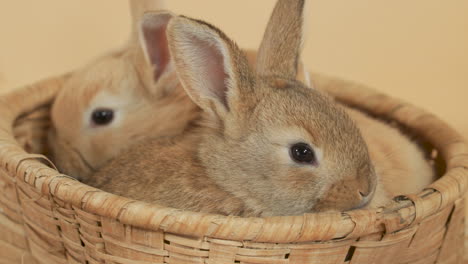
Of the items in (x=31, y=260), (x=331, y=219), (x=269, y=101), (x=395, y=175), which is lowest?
(x=31, y=260)

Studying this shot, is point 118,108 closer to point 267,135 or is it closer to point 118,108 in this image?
point 118,108

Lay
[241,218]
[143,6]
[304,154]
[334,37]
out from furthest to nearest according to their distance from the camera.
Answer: [334,37], [143,6], [304,154], [241,218]

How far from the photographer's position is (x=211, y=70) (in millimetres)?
1744

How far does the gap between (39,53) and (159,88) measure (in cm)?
121

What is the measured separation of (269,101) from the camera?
1.72 m

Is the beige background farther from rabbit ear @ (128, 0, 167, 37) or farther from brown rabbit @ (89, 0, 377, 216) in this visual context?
brown rabbit @ (89, 0, 377, 216)

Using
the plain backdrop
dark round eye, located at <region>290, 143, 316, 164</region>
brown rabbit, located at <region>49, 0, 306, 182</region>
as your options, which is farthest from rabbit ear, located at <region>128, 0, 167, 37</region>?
dark round eye, located at <region>290, 143, 316, 164</region>

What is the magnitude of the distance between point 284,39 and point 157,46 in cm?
50

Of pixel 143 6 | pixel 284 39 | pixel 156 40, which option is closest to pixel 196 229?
pixel 284 39

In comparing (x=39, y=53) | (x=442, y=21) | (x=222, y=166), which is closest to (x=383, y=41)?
(x=442, y=21)

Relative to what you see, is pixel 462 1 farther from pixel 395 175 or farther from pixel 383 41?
pixel 395 175

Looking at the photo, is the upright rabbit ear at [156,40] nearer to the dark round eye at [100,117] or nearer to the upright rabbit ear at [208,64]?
the dark round eye at [100,117]

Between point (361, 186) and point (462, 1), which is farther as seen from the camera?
point (462, 1)

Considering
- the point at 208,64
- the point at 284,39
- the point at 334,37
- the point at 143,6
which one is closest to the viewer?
the point at 208,64
